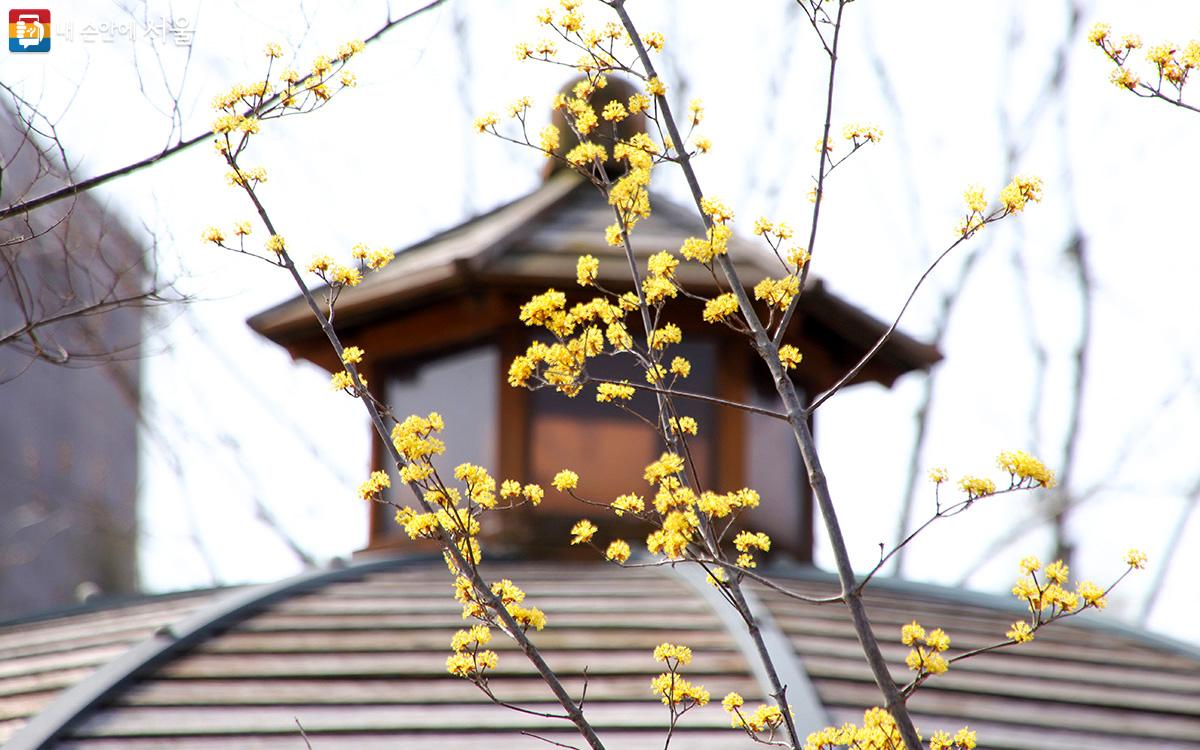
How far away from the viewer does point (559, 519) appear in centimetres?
655

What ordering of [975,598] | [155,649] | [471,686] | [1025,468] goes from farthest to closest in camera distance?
[975,598]
[155,649]
[471,686]
[1025,468]

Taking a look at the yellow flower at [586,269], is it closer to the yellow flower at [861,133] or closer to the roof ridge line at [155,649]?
the yellow flower at [861,133]

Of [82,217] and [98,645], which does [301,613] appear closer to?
[98,645]

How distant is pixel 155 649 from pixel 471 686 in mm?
1203

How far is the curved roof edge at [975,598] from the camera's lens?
625cm

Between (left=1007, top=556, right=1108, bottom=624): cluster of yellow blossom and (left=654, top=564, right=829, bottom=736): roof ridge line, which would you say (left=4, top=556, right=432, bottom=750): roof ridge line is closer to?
(left=654, top=564, right=829, bottom=736): roof ridge line

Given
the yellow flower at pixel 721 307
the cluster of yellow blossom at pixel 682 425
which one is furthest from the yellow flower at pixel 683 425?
the yellow flower at pixel 721 307

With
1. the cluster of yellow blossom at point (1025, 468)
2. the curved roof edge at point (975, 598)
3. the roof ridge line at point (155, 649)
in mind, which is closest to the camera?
the cluster of yellow blossom at point (1025, 468)

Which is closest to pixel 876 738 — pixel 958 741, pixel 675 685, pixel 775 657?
pixel 958 741

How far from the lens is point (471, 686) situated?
479cm

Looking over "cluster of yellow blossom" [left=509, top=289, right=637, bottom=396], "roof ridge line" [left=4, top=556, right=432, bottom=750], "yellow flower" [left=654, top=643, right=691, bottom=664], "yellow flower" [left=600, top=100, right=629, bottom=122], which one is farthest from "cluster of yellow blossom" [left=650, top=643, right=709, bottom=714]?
"roof ridge line" [left=4, top=556, right=432, bottom=750]

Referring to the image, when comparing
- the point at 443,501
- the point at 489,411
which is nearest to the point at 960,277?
the point at 489,411

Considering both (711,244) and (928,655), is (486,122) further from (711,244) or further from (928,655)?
(928,655)

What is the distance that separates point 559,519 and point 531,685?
1.88 meters
